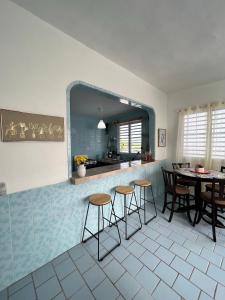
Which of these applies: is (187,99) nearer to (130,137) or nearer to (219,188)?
(130,137)

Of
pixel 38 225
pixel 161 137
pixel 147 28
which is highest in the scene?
pixel 147 28

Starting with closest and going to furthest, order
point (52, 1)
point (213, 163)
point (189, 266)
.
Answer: point (52, 1) → point (189, 266) → point (213, 163)

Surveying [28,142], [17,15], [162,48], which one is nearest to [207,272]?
[28,142]

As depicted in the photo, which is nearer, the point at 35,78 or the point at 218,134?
the point at 35,78

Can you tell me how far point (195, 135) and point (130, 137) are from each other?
86.9 inches

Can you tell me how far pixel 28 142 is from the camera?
147 centimetres

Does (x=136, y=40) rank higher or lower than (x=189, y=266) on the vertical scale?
higher

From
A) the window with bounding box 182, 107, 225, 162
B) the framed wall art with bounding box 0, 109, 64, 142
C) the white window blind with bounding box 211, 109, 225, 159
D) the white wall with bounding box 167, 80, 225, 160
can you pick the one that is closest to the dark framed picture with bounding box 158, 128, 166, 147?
the white wall with bounding box 167, 80, 225, 160

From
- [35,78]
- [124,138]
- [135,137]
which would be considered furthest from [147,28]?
[124,138]

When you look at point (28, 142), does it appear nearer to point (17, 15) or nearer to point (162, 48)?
point (17, 15)

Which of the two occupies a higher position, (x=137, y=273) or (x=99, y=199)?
(x=99, y=199)

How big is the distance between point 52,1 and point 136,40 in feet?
3.23

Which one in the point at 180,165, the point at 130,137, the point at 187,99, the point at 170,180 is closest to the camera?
the point at 170,180

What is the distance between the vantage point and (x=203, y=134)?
322 cm
